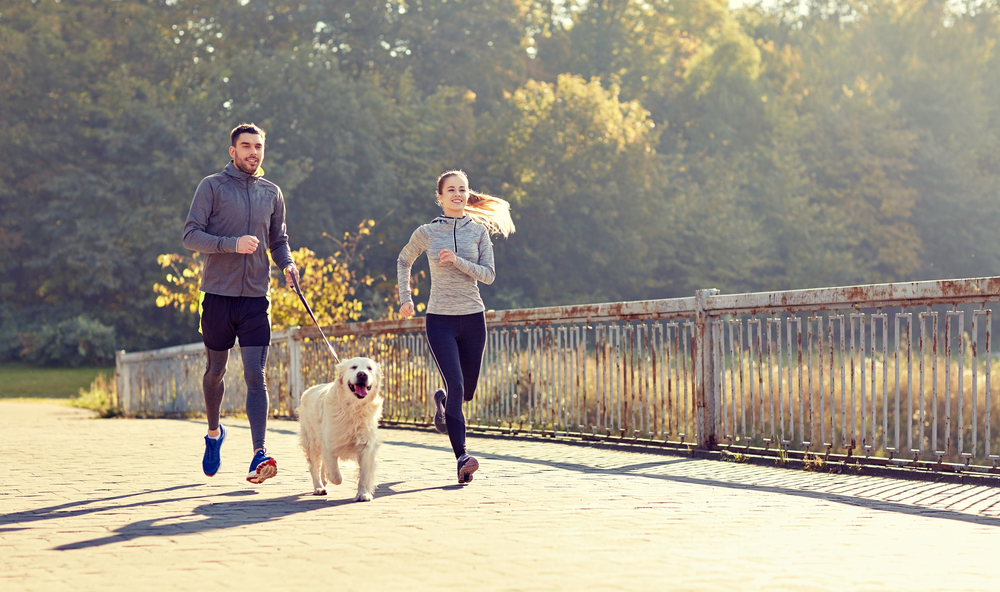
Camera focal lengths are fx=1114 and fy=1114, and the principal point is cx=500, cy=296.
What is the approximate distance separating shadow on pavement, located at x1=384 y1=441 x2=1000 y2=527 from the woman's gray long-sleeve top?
1509mm

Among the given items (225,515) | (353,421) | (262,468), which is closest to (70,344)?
(262,468)

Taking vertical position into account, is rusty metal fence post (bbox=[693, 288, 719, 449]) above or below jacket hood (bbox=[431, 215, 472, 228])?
below

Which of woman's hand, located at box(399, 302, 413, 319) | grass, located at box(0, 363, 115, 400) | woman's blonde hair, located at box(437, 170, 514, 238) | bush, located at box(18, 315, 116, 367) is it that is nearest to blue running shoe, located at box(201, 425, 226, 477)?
woman's hand, located at box(399, 302, 413, 319)

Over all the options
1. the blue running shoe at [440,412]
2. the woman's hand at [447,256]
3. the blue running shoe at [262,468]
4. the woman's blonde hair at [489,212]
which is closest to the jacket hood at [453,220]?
the woman's blonde hair at [489,212]

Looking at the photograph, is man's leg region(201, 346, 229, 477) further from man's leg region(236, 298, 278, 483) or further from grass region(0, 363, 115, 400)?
grass region(0, 363, 115, 400)

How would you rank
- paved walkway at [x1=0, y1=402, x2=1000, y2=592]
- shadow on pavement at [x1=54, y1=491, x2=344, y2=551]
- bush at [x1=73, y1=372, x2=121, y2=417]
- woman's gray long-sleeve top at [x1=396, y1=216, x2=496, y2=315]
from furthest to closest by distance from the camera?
bush at [x1=73, y1=372, x2=121, y2=417] → woman's gray long-sleeve top at [x1=396, y1=216, x2=496, y2=315] → shadow on pavement at [x1=54, y1=491, x2=344, y2=551] → paved walkway at [x1=0, y1=402, x2=1000, y2=592]

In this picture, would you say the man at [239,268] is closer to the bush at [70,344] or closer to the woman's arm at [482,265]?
the woman's arm at [482,265]

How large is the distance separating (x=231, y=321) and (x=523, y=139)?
39.1 metres

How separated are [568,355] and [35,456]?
4607mm

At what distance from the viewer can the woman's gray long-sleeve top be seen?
285 inches

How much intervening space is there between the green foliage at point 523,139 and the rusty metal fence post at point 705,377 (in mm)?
26624

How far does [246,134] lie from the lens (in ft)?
22.6

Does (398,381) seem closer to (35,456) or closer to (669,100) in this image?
(35,456)

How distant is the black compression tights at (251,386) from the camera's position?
674cm
